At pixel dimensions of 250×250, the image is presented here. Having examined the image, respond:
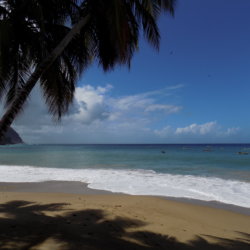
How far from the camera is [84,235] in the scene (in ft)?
11.5

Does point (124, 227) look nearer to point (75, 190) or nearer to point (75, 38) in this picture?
point (75, 38)

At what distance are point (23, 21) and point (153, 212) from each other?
5849 millimetres

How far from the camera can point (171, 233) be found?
3967 mm

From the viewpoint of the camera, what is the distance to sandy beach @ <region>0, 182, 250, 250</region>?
3215mm

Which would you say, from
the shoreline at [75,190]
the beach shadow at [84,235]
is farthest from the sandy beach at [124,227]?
the shoreline at [75,190]

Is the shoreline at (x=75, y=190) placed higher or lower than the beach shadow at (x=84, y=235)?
lower

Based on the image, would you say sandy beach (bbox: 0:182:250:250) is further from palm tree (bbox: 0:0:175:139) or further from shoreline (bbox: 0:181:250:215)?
palm tree (bbox: 0:0:175:139)

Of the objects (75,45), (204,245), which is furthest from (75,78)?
(204,245)

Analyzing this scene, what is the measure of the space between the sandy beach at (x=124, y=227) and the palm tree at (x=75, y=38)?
8.50 ft

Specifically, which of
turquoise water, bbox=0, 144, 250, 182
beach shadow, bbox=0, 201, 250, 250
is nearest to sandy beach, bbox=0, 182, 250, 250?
beach shadow, bbox=0, 201, 250, 250

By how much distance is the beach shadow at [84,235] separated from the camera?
309cm

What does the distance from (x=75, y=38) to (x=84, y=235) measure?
466cm

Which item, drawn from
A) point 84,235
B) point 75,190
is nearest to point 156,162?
point 75,190

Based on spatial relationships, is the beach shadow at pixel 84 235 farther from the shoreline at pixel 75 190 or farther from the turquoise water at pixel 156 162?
the turquoise water at pixel 156 162
